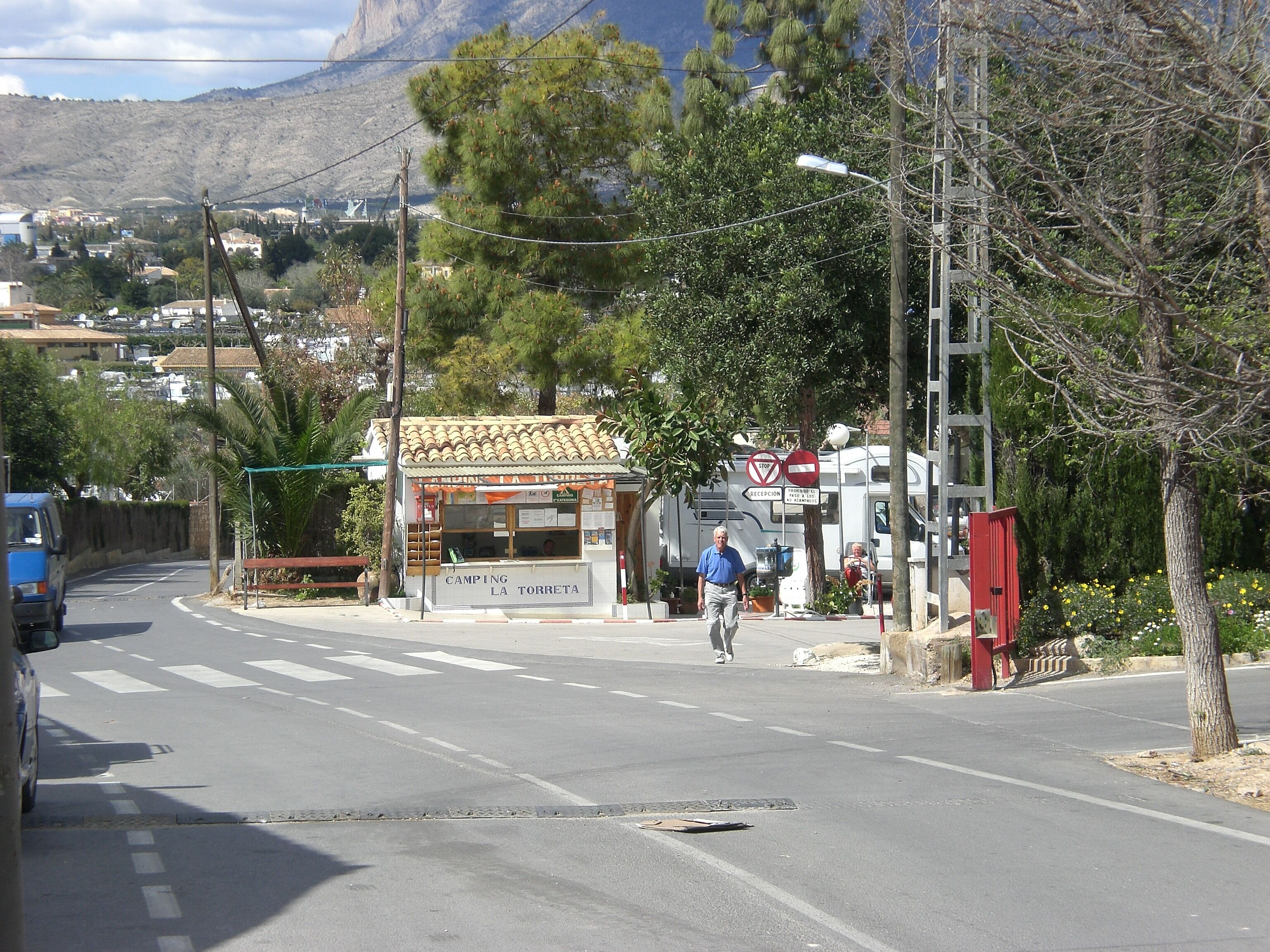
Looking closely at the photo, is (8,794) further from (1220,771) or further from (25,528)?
(25,528)

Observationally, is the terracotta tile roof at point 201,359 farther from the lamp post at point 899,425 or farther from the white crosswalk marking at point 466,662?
the lamp post at point 899,425

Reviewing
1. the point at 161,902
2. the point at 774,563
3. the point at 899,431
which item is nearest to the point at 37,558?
the point at 899,431

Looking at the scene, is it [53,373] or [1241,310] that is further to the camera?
[53,373]

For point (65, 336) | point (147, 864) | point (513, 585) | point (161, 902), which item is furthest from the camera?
point (65, 336)

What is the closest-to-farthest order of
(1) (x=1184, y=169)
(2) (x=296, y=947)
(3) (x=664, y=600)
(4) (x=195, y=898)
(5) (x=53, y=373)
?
1. (2) (x=296, y=947)
2. (4) (x=195, y=898)
3. (1) (x=1184, y=169)
4. (3) (x=664, y=600)
5. (5) (x=53, y=373)

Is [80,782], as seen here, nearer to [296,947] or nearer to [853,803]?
[296,947]

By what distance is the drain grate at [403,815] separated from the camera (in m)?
7.63

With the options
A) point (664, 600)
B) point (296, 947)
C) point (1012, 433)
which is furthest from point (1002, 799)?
point (664, 600)

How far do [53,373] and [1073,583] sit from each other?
42.1 metres

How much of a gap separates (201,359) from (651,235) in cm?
8693

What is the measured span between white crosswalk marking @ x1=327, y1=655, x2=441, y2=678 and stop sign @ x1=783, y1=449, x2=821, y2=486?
7.38 meters

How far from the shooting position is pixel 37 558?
19.0m

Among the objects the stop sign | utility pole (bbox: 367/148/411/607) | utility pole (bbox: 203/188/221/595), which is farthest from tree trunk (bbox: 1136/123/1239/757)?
utility pole (bbox: 203/188/221/595)

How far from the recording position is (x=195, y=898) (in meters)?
6.06
